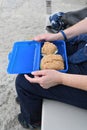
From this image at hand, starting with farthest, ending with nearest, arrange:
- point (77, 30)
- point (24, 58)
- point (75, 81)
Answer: point (77, 30) → point (24, 58) → point (75, 81)

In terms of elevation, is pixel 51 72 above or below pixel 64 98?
above

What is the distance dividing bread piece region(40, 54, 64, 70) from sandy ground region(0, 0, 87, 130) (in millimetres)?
488

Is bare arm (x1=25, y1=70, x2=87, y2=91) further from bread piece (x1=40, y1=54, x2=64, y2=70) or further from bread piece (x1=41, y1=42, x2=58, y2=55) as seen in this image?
bread piece (x1=41, y1=42, x2=58, y2=55)

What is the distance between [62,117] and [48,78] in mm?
164

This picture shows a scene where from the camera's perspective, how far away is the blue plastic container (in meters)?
0.96

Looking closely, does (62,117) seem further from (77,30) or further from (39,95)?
(77,30)

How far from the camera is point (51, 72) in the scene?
2.94 ft

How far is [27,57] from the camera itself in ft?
3.39

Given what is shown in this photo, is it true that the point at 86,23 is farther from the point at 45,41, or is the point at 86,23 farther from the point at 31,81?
the point at 31,81

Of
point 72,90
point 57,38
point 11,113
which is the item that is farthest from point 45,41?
point 11,113

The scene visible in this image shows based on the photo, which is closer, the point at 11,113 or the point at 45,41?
the point at 45,41

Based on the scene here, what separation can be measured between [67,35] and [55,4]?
51.6 inches

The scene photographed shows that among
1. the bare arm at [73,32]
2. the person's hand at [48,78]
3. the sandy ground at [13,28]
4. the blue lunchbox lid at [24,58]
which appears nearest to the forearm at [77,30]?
the bare arm at [73,32]

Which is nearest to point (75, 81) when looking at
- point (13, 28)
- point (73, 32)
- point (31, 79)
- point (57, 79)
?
point (57, 79)
